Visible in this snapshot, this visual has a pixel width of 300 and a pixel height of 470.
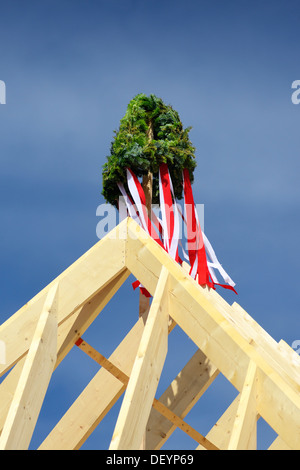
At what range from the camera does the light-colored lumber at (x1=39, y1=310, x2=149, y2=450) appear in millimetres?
6672

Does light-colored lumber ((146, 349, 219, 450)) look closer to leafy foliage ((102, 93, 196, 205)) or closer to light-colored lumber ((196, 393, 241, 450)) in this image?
light-colored lumber ((196, 393, 241, 450))

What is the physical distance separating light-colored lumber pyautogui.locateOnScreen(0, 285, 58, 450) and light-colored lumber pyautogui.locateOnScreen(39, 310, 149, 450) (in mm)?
1722

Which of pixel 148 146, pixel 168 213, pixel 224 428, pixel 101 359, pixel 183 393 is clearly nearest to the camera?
pixel 101 359

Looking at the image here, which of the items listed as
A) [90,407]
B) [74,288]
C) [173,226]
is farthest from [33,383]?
[173,226]

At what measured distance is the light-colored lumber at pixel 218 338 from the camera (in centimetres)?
454

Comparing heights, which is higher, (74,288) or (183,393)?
(74,288)

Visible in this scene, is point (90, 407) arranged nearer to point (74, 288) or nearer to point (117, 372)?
point (117, 372)

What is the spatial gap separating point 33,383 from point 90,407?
2.11 metres

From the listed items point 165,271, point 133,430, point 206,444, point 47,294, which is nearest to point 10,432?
point 133,430

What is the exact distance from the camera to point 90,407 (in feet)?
22.2

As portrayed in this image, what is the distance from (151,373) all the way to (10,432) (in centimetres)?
113

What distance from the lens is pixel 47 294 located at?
547 centimetres

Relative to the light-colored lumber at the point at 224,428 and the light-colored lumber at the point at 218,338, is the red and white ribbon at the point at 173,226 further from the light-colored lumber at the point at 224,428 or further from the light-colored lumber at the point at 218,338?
the light-colored lumber at the point at 224,428

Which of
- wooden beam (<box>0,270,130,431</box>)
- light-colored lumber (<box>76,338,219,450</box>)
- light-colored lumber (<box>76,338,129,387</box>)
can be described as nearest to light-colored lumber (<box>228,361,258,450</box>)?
wooden beam (<box>0,270,130,431</box>)
